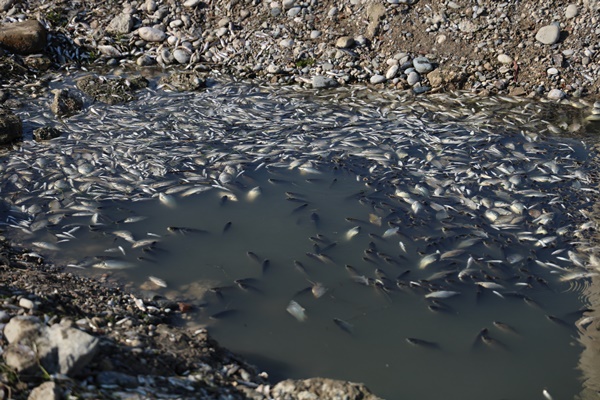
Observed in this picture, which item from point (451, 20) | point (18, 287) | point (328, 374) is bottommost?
point (328, 374)

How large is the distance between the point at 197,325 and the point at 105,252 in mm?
1670

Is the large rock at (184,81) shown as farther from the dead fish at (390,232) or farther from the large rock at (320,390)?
the large rock at (320,390)

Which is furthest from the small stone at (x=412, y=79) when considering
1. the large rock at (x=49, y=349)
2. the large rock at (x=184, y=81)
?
the large rock at (x=49, y=349)

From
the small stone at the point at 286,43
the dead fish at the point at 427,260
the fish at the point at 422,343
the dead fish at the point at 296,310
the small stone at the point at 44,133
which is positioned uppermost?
the small stone at the point at 286,43

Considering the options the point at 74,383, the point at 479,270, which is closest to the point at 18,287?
the point at 74,383

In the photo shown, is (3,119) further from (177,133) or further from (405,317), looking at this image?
(405,317)

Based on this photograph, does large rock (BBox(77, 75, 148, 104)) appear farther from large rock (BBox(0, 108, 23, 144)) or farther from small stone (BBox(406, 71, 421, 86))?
small stone (BBox(406, 71, 421, 86))

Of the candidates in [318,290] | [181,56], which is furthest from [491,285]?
[181,56]

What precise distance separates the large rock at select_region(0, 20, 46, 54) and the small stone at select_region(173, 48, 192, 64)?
2751mm

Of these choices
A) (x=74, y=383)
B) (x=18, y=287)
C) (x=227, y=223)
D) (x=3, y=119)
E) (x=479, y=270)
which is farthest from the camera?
(x=3, y=119)

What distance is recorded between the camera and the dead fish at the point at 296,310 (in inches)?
214

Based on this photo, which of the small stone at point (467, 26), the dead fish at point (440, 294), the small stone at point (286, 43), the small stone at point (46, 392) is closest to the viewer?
the small stone at point (46, 392)

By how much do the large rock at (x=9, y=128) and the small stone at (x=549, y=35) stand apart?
8957 millimetres

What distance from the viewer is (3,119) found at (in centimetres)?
896
